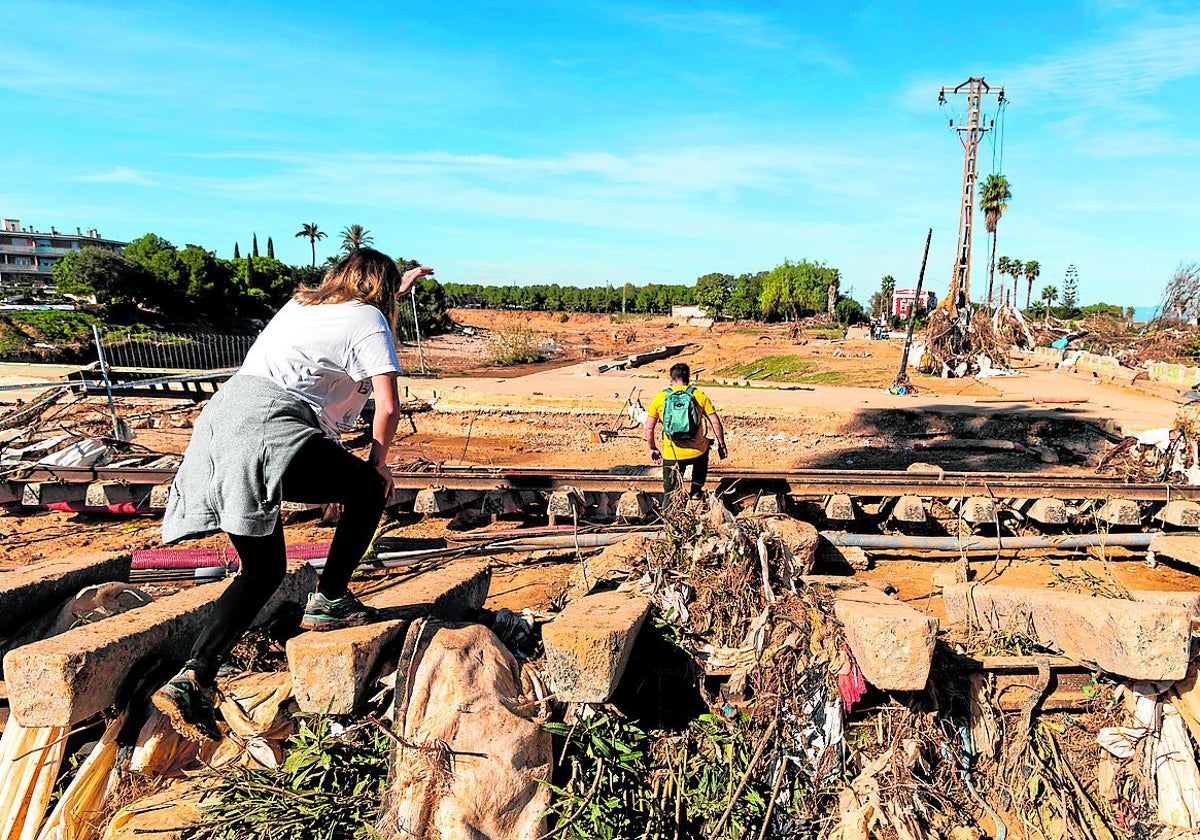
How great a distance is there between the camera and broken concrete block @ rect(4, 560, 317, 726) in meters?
2.39

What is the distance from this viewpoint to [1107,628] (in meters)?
2.65

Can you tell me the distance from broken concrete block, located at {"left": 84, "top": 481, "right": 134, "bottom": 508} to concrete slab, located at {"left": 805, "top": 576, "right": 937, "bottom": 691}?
7.68m

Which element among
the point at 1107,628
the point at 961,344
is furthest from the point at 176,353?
the point at 1107,628

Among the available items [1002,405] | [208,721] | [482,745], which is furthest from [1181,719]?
[1002,405]

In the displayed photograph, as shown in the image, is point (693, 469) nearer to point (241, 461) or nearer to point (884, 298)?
point (241, 461)

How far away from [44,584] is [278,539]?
1.38m

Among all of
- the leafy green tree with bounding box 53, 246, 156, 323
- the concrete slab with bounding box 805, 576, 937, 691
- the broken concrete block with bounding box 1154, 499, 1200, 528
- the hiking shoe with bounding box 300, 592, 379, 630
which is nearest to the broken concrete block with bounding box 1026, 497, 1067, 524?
the broken concrete block with bounding box 1154, 499, 1200, 528

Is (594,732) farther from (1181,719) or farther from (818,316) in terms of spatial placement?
(818,316)

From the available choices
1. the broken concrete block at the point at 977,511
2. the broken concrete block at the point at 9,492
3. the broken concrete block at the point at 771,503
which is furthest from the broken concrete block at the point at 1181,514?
the broken concrete block at the point at 9,492

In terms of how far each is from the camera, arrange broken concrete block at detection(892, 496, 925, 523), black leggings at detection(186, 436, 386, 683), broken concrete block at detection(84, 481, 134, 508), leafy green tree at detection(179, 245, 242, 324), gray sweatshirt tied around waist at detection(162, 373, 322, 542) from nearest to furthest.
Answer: gray sweatshirt tied around waist at detection(162, 373, 322, 542) < black leggings at detection(186, 436, 386, 683) < broken concrete block at detection(892, 496, 925, 523) < broken concrete block at detection(84, 481, 134, 508) < leafy green tree at detection(179, 245, 242, 324)

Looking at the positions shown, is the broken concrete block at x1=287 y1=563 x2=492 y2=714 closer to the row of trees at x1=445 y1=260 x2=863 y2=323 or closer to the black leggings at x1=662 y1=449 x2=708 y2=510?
the black leggings at x1=662 y1=449 x2=708 y2=510

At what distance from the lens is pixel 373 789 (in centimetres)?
258

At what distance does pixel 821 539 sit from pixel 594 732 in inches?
148

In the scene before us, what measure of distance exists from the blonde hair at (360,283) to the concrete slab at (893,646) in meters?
2.10
